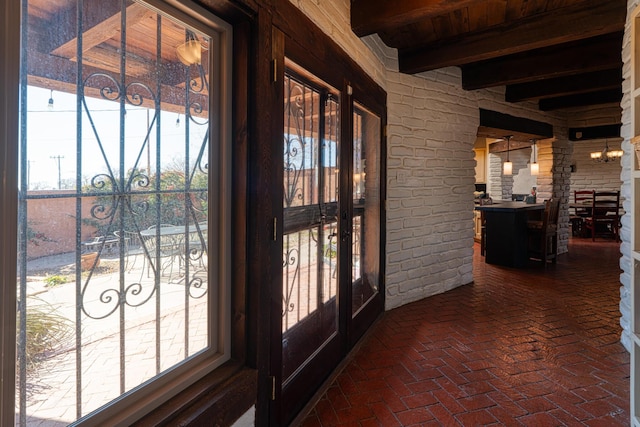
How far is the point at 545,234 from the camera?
491 centimetres

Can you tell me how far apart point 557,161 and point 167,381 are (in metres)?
6.93

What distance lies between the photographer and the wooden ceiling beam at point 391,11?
223 centimetres

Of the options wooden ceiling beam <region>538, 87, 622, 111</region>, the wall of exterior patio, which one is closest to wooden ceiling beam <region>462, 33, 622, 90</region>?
the wall of exterior patio

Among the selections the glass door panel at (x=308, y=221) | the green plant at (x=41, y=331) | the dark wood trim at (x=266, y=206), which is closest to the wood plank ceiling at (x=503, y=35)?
the glass door panel at (x=308, y=221)

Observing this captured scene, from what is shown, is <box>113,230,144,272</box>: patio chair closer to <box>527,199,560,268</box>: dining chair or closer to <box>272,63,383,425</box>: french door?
<box>272,63,383,425</box>: french door

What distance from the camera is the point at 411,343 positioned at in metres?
2.65

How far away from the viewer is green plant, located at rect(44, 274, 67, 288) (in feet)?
2.77

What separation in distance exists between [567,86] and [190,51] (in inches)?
189

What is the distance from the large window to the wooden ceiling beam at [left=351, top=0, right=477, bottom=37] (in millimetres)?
1493

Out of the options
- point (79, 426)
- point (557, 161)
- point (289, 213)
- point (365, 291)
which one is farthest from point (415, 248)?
point (557, 161)

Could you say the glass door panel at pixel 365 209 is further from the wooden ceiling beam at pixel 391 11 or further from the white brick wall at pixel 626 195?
the white brick wall at pixel 626 195

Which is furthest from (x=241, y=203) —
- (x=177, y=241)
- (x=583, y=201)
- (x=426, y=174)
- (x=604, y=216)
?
(x=583, y=201)

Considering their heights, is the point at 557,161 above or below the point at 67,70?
above

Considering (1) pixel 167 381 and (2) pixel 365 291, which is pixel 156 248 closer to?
(1) pixel 167 381
